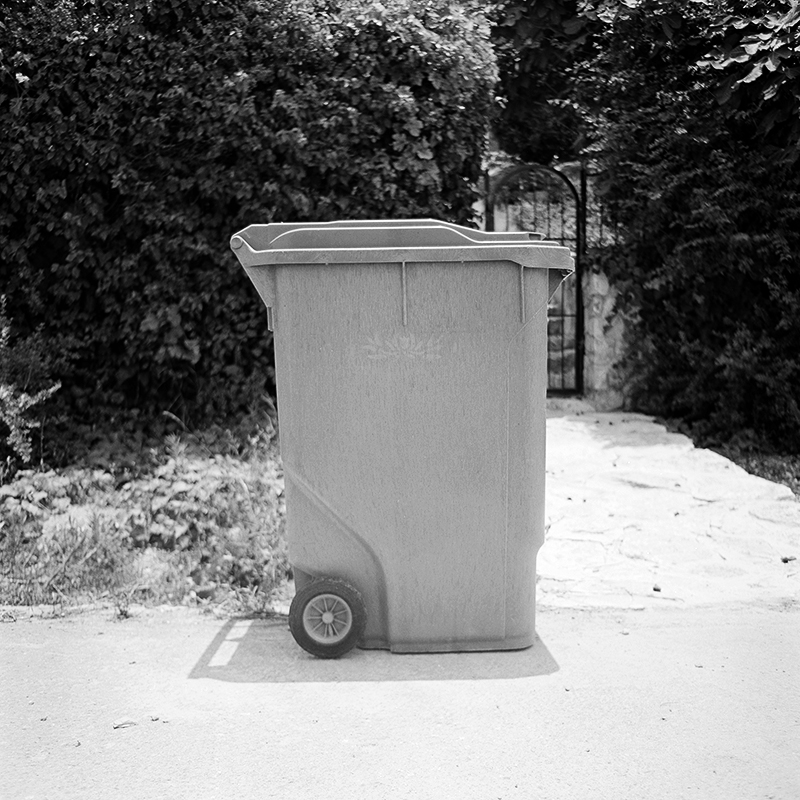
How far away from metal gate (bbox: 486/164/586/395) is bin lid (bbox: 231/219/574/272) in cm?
497

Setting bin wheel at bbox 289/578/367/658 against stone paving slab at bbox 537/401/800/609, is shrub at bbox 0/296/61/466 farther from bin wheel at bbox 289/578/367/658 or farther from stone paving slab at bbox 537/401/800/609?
stone paving slab at bbox 537/401/800/609

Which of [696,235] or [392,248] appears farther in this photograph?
[696,235]

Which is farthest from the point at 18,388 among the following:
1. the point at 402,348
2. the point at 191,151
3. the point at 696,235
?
the point at 696,235

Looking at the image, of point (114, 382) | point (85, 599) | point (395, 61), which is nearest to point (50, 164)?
point (114, 382)

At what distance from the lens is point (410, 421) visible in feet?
11.7

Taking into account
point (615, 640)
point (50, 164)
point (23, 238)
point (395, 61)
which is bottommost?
point (615, 640)

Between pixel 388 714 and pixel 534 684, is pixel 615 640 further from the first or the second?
pixel 388 714

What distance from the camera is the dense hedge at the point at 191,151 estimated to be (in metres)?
6.26

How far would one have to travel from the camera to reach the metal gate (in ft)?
28.1

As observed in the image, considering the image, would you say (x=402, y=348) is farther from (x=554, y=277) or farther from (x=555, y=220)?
(x=555, y=220)

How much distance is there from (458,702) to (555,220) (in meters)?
6.29

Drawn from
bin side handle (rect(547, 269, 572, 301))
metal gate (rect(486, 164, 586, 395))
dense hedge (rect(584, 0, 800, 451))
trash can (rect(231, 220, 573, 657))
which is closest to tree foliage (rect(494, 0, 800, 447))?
dense hedge (rect(584, 0, 800, 451))

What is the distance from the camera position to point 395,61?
21.1ft

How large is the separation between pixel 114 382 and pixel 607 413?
3.58 meters
